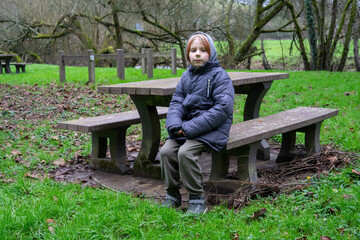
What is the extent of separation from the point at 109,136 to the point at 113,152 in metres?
0.20

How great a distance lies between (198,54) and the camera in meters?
4.00

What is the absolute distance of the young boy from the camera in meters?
3.74

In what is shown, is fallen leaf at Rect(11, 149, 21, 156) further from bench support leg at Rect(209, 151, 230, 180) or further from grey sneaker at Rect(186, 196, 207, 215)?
grey sneaker at Rect(186, 196, 207, 215)

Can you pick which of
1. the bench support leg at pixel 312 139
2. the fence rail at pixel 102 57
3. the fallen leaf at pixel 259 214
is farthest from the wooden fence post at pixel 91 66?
the fallen leaf at pixel 259 214

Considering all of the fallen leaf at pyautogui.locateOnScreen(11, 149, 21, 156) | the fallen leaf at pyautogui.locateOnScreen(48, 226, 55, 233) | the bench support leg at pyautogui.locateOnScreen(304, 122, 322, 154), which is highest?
the bench support leg at pyautogui.locateOnScreen(304, 122, 322, 154)

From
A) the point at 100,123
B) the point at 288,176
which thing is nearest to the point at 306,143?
the point at 288,176

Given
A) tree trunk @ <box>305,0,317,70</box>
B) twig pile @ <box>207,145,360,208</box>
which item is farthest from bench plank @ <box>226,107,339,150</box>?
tree trunk @ <box>305,0,317,70</box>

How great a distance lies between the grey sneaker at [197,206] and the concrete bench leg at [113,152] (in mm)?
1701

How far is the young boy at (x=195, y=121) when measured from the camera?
3.74 m

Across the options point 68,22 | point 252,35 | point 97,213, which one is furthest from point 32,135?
point 68,22

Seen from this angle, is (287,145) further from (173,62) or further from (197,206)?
(173,62)

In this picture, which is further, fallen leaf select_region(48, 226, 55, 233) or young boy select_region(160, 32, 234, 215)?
Result: young boy select_region(160, 32, 234, 215)

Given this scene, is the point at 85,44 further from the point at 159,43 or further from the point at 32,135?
the point at 32,135

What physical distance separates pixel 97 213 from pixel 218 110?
53.1 inches
